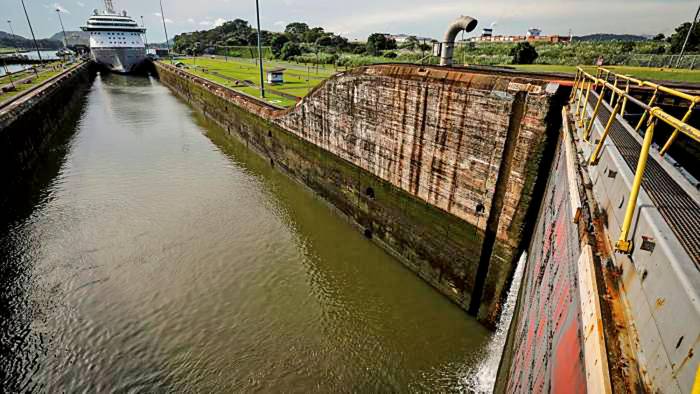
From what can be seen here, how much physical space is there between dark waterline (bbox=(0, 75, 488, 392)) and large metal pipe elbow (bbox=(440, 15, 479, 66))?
23.1 ft

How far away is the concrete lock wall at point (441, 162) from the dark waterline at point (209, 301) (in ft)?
3.16

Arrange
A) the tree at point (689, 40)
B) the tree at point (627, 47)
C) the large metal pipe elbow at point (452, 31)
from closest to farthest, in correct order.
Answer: the large metal pipe elbow at point (452, 31) < the tree at point (689, 40) < the tree at point (627, 47)

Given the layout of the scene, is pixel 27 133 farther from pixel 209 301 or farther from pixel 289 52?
pixel 289 52

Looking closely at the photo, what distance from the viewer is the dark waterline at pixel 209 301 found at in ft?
23.8

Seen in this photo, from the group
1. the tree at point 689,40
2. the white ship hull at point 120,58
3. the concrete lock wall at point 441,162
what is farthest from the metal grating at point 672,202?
the white ship hull at point 120,58

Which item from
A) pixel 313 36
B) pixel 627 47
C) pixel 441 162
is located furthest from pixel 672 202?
pixel 313 36

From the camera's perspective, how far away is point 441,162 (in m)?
9.23

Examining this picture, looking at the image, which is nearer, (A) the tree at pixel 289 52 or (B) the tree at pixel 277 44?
(A) the tree at pixel 289 52

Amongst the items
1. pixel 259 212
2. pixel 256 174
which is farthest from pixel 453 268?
pixel 256 174

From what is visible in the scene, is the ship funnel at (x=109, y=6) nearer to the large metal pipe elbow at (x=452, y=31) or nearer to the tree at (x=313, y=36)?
the tree at (x=313, y=36)

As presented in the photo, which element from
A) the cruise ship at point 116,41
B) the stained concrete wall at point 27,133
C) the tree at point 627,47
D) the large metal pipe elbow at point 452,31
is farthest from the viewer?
the cruise ship at point 116,41

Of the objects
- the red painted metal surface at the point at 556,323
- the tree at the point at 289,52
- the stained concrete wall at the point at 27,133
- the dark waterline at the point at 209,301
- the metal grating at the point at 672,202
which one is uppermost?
the tree at the point at 289,52

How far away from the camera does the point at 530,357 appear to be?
416 cm

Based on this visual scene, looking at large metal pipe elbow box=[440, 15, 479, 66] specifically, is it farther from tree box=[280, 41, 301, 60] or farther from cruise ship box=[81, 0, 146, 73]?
cruise ship box=[81, 0, 146, 73]
